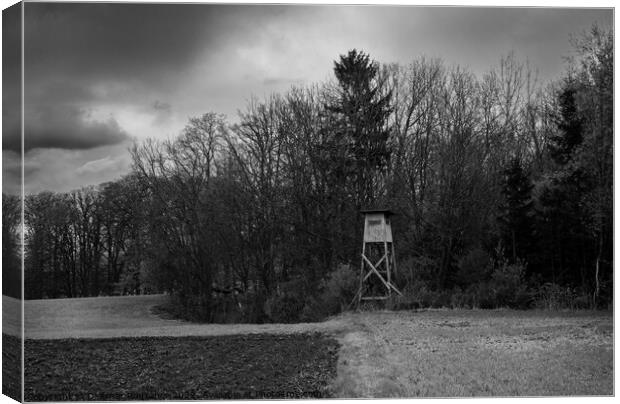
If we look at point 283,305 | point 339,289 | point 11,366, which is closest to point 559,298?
point 339,289

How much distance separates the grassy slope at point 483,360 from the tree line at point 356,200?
89 cm

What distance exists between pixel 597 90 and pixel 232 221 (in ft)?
21.5

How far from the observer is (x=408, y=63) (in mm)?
10492

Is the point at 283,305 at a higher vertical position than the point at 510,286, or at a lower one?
lower

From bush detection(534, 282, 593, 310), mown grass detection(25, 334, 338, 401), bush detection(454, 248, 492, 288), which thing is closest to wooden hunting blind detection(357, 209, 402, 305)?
bush detection(454, 248, 492, 288)

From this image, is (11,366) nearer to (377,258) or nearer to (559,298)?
(377,258)

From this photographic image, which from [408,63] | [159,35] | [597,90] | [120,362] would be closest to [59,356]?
[120,362]

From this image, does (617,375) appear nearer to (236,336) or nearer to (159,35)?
(236,336)

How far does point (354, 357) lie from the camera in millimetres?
8922

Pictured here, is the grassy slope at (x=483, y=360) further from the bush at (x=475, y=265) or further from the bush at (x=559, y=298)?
the bush at (x=475, y=265)

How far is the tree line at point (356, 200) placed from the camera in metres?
10.5

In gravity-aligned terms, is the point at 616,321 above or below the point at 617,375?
above

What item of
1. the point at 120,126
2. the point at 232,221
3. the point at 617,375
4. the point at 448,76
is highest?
the point at 448,76

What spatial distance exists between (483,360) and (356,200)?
194 inches
